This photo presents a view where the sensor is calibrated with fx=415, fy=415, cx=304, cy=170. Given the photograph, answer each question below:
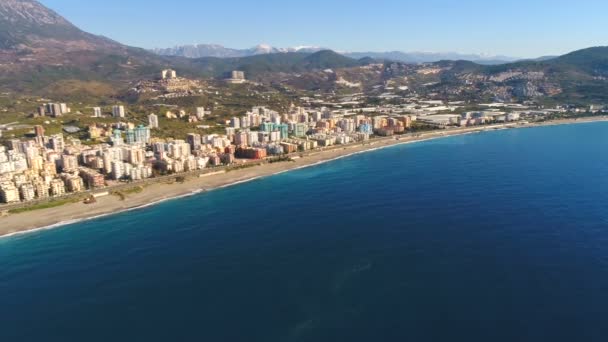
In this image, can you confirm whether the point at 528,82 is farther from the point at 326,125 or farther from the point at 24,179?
the point at 24,179

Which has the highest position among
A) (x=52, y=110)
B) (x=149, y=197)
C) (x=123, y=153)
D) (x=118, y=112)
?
(x=52, y=110)

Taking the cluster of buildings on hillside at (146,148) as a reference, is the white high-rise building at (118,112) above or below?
above

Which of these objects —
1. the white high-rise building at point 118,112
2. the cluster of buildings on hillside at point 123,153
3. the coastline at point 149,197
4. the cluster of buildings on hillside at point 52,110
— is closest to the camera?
the coastline at point 149,197

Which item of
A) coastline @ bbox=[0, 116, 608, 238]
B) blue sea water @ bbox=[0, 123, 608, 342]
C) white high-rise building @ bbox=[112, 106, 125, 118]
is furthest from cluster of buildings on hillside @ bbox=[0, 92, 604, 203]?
blue sea water @ bbox=[0, 123, 608, 342]

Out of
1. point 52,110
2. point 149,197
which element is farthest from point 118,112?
point 149,197

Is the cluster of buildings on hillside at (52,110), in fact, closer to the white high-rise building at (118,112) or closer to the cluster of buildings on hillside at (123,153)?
the white high-rise building at (118,112)

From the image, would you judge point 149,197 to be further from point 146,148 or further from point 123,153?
point 146,148

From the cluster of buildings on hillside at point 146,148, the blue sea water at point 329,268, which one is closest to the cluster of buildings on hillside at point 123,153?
the cluster of buildings on hillside at point 146,148

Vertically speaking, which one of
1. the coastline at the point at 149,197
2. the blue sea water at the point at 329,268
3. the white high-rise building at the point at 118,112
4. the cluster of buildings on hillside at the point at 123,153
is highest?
the white high-rise building at the point at 118,112

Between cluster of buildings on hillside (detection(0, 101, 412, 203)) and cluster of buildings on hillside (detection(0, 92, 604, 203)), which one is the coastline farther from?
cluster of buildings on hillside (detection(0, 92, 604, 203))
